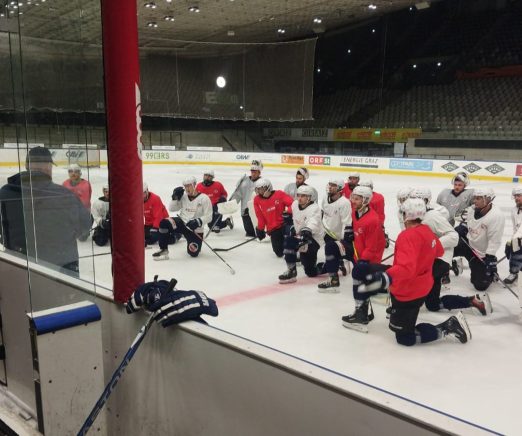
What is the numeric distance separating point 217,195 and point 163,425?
5064mm

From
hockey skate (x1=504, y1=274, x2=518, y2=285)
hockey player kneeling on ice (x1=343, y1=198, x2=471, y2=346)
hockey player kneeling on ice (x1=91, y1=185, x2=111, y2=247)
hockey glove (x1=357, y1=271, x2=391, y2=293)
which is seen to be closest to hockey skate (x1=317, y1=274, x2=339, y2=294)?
hockey player kneeling on ice (x1=343, y1=198, x2=471, y2=346)

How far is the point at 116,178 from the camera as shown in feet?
6.35

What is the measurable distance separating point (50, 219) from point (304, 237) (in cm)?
282

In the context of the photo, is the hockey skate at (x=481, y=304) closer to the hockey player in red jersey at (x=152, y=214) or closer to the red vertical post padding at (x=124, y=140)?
the red vertical post padding at (x=124, y=140)

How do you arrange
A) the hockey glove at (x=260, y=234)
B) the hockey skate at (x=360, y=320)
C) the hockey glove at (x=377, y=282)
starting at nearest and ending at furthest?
the hockey glove at (x=377, y=282) < the hockey skate at (x=360, y=320) < the hockey glove at (x=260, y=234)

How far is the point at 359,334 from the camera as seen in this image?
3365 mm

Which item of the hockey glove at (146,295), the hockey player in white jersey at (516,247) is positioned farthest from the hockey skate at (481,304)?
the hockey glove at (146,295)

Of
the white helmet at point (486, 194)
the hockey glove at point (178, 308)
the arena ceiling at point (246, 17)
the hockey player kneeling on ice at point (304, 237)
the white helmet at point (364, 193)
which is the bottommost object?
the hockey player kneeling on ice at point (304, 237)

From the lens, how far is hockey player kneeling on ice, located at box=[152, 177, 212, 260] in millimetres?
5426

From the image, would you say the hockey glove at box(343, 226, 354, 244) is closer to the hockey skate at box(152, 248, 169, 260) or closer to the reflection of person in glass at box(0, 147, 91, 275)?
the hockey skate at box(152, 248, 169, 260)

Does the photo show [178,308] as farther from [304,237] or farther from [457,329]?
[304,237]

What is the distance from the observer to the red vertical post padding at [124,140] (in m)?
1.83

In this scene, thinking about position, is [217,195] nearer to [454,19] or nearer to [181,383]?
[181,383]

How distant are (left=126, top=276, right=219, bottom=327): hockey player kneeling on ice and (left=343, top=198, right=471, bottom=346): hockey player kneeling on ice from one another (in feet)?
4.77
